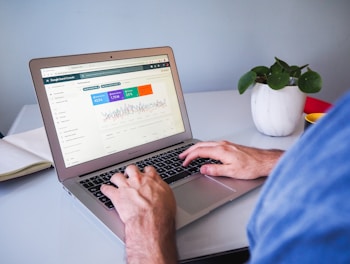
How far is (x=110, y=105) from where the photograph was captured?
77cm

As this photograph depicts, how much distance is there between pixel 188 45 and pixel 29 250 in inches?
51.3

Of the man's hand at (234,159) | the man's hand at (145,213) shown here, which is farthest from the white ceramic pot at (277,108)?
the man's hand at (145,213)

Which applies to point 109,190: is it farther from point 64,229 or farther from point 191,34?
point 191,34

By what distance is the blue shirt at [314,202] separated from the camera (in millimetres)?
218

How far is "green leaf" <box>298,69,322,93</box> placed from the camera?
885 millimetres

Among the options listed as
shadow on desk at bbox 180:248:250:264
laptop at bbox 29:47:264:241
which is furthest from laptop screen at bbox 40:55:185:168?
shadow on desk at bbox 180:248:250:264

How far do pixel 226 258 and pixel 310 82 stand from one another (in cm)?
60

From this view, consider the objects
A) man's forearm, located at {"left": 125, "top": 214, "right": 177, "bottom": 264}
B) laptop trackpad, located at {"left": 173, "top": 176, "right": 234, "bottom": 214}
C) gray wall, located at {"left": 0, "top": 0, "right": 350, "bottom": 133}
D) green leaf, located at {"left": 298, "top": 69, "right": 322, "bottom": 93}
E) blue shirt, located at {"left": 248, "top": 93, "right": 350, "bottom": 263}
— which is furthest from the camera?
gray wall, located at {"left": 0, "top": 0, "right": 350, "bottom": 133}

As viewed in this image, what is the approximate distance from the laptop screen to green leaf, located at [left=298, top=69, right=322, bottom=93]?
36cm

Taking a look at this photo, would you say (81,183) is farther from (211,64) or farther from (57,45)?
(211,64)

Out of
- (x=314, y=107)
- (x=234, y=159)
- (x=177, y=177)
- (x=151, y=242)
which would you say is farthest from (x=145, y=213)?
(x=314, y=107)

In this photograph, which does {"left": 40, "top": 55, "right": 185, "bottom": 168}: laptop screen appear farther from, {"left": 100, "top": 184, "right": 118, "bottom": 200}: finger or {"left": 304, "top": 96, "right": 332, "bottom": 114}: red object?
{"left": 304, "top": 96, "right": 332, "bottom": 114}: red object

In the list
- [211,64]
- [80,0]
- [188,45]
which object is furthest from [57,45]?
[211,64]

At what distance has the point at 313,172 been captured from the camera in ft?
0.79
